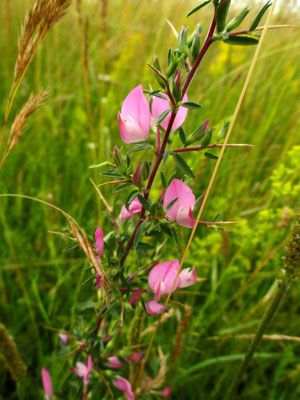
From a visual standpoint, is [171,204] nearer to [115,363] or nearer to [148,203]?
[148,203]

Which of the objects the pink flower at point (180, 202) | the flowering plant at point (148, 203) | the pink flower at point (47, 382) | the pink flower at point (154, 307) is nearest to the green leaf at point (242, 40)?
the flowering plant at point (148, 203)

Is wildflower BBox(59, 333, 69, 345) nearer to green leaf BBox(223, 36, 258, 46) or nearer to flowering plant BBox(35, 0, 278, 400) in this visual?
flowering plant BBox(35, 0, 278, 400)

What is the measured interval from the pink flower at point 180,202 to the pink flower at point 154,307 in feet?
0.66

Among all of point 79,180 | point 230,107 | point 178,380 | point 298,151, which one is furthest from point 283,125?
point 178,380

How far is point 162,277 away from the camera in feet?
2.33

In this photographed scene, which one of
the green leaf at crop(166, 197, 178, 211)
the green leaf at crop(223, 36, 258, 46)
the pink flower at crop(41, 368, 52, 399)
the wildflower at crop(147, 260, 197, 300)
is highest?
the green leaf at crop(223, 36, 258, 46)

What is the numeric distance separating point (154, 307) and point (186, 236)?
0.40 meters

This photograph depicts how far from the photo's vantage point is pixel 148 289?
0.75m

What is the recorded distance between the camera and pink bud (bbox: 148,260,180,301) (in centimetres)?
70

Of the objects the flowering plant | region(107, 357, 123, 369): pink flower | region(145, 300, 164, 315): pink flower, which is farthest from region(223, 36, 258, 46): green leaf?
region(107, 357, 123, 369): pink flower

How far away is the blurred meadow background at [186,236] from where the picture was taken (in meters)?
1.23

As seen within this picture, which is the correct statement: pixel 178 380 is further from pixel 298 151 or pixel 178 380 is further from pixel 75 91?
pixel 75 91

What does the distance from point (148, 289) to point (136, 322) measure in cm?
14

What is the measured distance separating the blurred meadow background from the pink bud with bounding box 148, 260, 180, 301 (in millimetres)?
122
